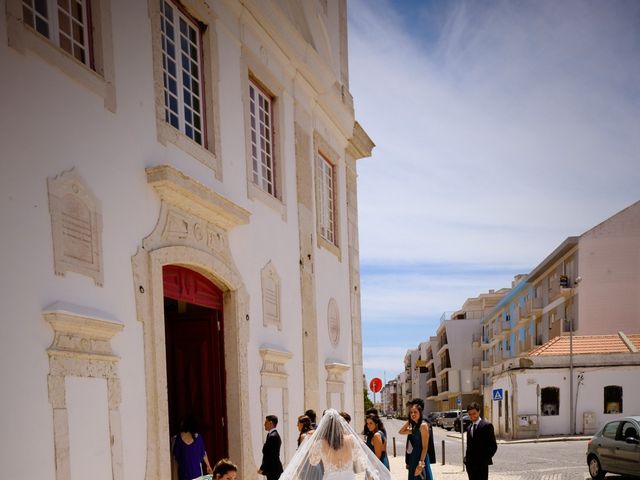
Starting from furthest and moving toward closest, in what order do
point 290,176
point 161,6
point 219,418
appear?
point 290,176 < point 219,418 < point 161,6

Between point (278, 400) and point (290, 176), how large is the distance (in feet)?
13.6

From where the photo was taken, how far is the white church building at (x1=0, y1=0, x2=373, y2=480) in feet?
20.1

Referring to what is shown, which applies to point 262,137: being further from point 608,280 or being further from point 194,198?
point 608,280

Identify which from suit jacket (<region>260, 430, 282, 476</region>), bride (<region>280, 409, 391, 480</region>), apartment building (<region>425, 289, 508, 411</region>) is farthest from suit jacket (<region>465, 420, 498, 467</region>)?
apartment building (<region>425, 289, 508, 411</region>)

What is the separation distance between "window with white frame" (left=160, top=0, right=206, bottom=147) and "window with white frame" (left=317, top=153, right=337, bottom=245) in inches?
211

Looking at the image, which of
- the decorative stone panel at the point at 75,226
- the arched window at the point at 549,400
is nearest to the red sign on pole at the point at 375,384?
the arched window at the point at 549,400

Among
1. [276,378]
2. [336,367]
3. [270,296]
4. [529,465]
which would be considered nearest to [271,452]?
[276,378]

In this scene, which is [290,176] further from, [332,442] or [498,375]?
[498,375]

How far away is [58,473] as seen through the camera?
6164mm

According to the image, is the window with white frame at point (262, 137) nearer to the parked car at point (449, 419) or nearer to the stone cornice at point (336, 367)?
the stone cornice at point (336, 367)

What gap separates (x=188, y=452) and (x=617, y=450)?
9080mm

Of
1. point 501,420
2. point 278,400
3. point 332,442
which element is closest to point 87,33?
point 332,442

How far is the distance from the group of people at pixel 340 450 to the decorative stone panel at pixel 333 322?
4.59 metres

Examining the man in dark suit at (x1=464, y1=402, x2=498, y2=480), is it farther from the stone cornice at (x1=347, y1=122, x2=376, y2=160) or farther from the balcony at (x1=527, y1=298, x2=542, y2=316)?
the balcony at (x1=527, y1=298, x2=542, y2=316)
